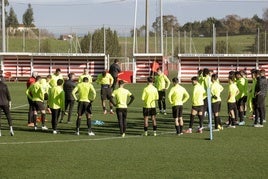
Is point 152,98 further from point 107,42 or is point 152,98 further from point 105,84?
point 107,42

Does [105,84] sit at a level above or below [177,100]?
above

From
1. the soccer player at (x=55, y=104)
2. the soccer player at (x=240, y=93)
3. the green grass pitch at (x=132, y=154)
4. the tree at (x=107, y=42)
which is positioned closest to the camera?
the green grass pitch at (x=132, y=154)

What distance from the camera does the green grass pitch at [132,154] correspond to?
44.4ft

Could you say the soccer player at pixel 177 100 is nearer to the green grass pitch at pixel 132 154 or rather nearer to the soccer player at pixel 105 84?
the green grass pitch at pixel 132 154

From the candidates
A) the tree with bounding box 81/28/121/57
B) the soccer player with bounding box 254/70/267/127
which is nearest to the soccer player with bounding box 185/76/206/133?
the soccer player with bounding box 254/70/267/127

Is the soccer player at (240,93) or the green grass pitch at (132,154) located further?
the soccer player at (240,93)

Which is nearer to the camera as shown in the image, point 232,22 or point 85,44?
point 85,44

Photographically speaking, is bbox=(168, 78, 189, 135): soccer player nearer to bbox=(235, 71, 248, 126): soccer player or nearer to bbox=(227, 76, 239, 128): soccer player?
bbox=(227, 76, 239, 128): soccer player

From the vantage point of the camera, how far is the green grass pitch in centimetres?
1355

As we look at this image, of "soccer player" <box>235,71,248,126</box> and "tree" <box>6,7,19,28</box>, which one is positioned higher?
"tree" <box>6,7,19,28</box>

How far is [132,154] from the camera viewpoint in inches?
635

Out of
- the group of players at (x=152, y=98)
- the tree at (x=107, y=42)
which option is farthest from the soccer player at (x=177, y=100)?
the tree at (x=107, y=42)

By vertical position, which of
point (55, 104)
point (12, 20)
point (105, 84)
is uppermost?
point (12, 20)

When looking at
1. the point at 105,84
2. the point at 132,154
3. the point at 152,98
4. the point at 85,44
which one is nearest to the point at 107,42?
the point at 85,44
